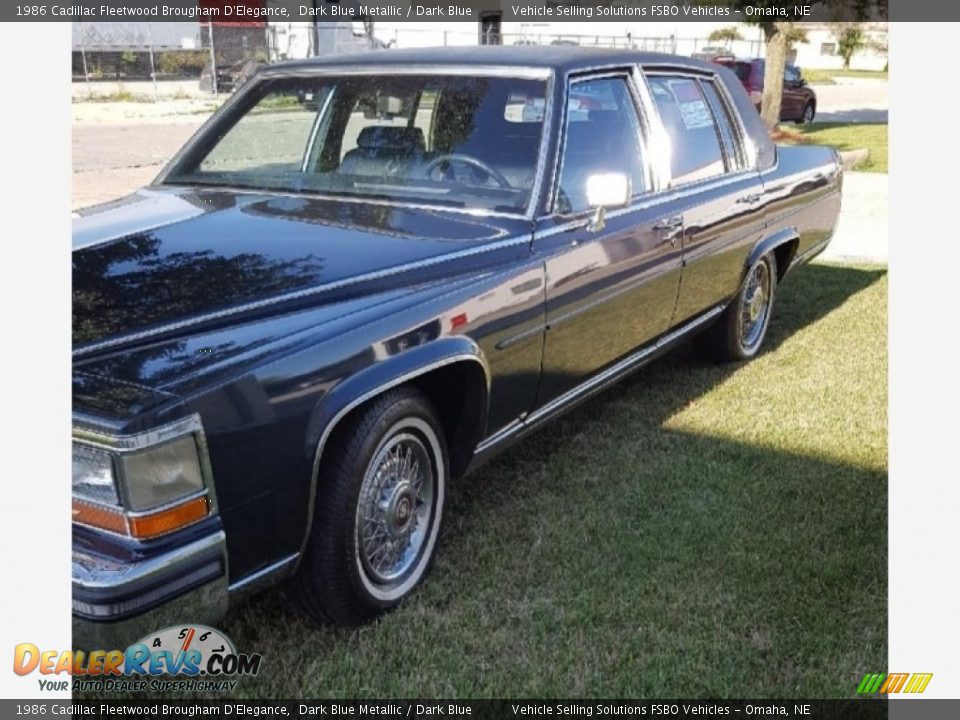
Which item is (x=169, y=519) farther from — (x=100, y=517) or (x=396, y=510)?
(x=396, y=510)

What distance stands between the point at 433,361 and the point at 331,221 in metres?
0.76

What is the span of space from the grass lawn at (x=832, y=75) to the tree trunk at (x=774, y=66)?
2246cm

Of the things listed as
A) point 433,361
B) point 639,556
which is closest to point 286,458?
point 433,361

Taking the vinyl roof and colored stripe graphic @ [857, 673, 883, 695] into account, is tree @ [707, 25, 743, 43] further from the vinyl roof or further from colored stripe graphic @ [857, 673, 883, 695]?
colored stripe graphic @ [857, 673, 883, 695]

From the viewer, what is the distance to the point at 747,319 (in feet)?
17.9

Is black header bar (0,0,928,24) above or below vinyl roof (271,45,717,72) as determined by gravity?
above

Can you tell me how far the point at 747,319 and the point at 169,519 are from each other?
13.3ft

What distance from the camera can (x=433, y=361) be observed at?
9.06 ft

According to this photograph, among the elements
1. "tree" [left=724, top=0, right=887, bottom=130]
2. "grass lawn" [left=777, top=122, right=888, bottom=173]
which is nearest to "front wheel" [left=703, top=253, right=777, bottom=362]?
"grass lawn" [left=777, top=122, right=888, bottom=173]

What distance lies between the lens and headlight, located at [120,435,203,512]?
2.03 meters

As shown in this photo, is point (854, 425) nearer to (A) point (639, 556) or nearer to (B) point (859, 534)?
(B) point (859, 534)

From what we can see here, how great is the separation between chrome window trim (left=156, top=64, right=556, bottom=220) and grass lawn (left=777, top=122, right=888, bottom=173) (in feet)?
38.8

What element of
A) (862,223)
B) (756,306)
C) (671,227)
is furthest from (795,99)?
(671,227)

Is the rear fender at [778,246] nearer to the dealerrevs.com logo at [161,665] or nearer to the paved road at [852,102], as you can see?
the dealerrevs.com logo at [161,665]
